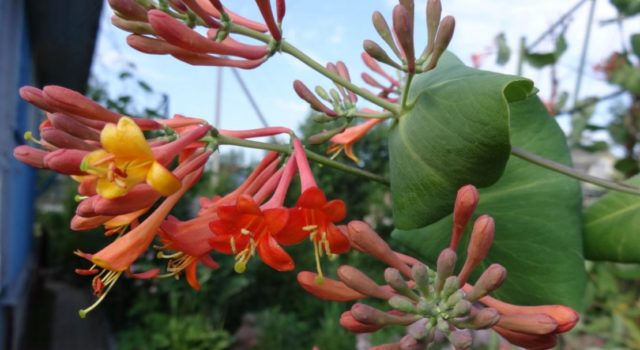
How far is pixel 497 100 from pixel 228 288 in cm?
413

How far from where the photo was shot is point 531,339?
52cm

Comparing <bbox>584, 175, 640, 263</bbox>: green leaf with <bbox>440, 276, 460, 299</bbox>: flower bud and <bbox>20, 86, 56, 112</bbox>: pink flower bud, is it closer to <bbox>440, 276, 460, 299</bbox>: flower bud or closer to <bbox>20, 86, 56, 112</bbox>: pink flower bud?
<bbox>440, 276, 460, 299</bbox>: flower bud

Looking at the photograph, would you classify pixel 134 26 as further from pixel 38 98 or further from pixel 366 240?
pixel 366 240

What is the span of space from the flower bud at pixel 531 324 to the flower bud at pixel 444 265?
61 mm

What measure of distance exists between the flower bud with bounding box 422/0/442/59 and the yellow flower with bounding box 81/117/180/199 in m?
0.33

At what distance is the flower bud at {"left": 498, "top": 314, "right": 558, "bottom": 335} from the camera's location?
498 mm

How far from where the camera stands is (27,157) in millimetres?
553

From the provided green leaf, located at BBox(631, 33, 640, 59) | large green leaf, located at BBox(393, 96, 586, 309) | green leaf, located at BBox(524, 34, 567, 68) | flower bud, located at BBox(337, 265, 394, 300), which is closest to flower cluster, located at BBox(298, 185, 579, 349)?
flower bud, located at BBox(337, 265, 394, 300)

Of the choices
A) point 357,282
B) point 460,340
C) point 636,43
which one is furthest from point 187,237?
point 636,43

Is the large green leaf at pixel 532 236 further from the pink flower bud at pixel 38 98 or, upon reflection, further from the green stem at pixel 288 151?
the pink flower bud at pixel 38 98

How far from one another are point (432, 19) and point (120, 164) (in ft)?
1.16

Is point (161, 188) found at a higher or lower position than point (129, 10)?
lower

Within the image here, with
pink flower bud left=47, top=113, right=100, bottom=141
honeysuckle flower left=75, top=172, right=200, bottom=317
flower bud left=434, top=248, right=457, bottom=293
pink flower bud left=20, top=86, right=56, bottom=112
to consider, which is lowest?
honeysuckle flower left=75, top=172, right=200, bottom=317

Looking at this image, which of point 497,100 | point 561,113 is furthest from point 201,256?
point 561,113
